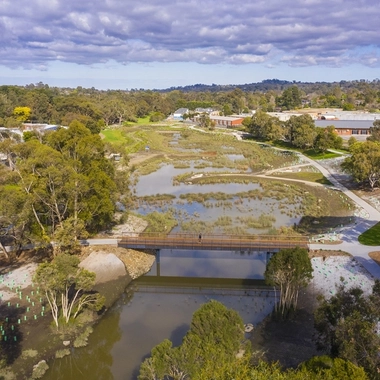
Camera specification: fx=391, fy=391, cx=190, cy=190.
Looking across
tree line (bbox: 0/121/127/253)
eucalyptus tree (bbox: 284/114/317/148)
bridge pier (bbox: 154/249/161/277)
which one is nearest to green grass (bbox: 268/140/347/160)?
eucalyptus tree (bbox: 284/114/317/148)

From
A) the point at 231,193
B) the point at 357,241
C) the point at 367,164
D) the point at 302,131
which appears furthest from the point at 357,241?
the point at 302,131

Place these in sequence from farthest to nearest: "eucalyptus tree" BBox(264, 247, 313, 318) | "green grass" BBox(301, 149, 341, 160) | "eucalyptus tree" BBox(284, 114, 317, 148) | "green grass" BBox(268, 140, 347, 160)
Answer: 1. "eucalyptus tree" BBox(284, 114, 317, 148)
2. "green grass" BBox(268, 140, 347, 160)
3. "green grass" BBox(301, 149, 341, 160)
4. "eucalyptus tree" BBox(264, 247, 313, 318)

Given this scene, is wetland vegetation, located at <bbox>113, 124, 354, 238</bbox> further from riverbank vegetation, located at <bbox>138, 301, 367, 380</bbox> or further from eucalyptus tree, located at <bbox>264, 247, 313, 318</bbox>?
riverbank vegetation, located at <bbox>138, 301, 367, 380</bbox>

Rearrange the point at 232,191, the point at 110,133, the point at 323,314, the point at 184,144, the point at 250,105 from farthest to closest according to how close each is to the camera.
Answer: the point at 250,105 → the point at 110,133 → the point at 184,144 → the point at 232,191 → the point at 323,314

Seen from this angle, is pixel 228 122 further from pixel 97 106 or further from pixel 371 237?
pixel 371 237

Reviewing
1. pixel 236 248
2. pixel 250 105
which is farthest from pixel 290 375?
pixel 250 105

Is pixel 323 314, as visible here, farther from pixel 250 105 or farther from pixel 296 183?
pixel 250 105

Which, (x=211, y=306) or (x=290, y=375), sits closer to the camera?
(x=290, y=375)
